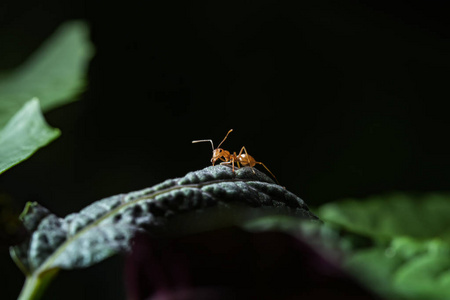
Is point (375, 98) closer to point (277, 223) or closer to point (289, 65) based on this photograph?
point (289, 65)

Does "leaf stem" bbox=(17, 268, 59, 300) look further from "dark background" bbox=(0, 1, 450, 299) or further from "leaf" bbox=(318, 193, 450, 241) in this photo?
"dark background" bbox=(0, 1, 450, 299)

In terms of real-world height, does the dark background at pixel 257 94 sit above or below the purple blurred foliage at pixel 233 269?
above

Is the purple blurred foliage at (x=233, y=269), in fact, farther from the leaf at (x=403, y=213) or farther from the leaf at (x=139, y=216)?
the leaf at (x=403, y=213)

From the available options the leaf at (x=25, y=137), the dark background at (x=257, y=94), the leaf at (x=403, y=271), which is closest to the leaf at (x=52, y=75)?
the leaf at (x=25, y=137)

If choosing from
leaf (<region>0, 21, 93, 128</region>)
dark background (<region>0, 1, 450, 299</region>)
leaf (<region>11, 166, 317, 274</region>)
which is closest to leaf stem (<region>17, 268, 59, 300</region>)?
leaf (<region>11, 166, 317, 274</region>)

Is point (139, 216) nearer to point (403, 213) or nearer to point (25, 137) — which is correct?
point (25, 137)

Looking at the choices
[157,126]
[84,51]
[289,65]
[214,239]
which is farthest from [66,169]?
[214,239]

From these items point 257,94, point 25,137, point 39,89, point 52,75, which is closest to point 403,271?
point 25,137

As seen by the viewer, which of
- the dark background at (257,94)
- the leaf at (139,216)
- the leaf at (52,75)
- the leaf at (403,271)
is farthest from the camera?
the dark background at (257,94)
